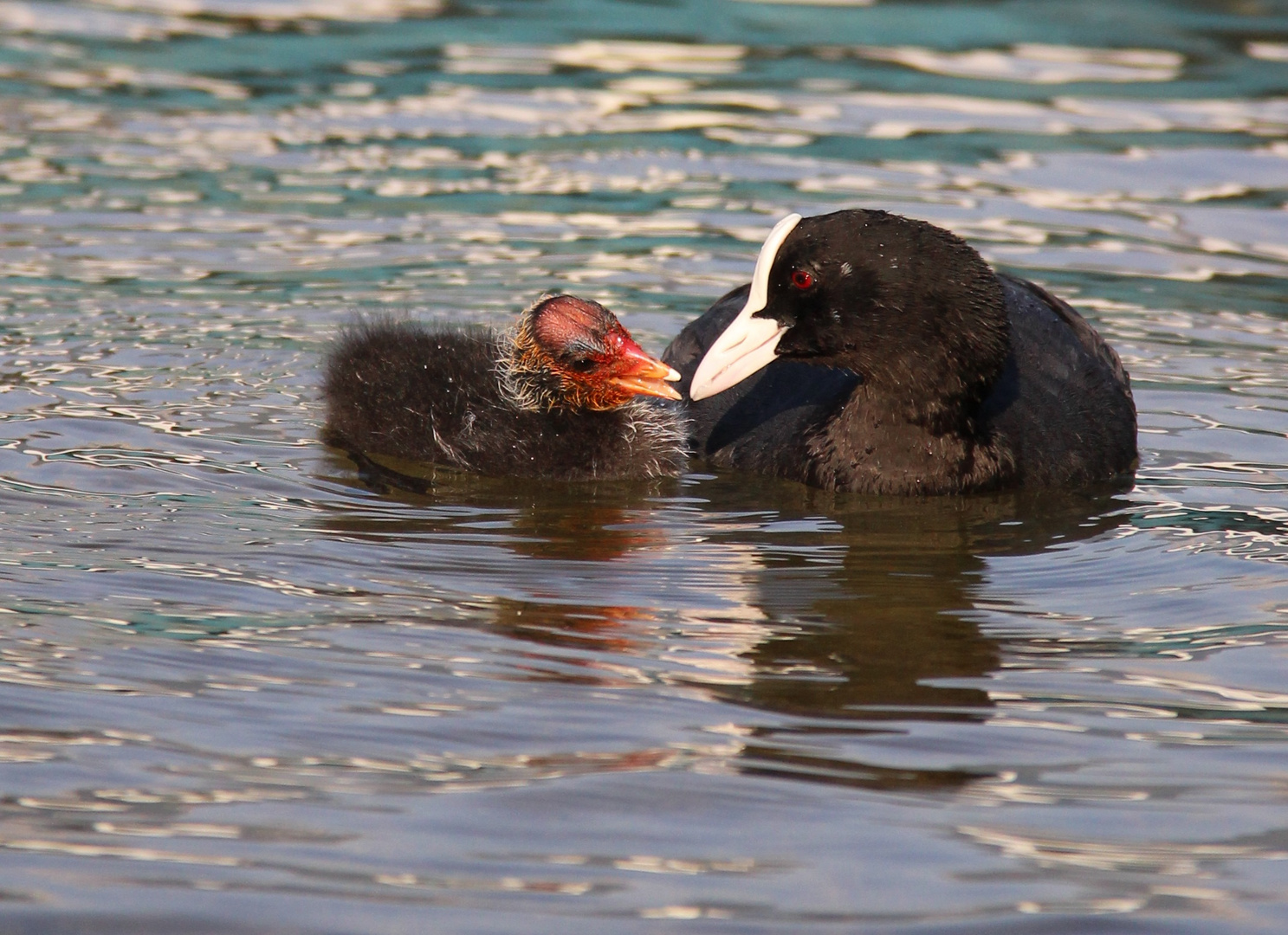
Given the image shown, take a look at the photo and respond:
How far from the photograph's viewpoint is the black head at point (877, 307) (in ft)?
18.0

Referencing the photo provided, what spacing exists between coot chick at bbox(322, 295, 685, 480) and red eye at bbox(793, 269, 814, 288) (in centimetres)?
47

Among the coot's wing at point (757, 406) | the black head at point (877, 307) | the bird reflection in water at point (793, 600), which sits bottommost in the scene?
the bird reflection in water at point (793, 600)

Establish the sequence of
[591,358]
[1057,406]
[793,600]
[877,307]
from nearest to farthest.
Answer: [793,600], [877,307], [591,358], [1057,406]

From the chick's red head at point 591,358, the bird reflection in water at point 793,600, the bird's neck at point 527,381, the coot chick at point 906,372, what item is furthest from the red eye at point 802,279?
the bird's neck at point 527,381

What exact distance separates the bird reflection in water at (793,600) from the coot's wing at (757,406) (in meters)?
0.11

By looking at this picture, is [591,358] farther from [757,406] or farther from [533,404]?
[757,406]

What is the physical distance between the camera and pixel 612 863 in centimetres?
316

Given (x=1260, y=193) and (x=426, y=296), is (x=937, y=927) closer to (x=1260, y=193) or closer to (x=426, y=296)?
(x=426, y=296)

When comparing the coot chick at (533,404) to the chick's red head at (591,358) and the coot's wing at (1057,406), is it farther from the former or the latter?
the coot's wing at (1057,406)

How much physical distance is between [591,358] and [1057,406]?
4.80 ft

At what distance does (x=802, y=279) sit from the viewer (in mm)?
5516

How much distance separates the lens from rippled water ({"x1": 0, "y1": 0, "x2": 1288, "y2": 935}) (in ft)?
10.3

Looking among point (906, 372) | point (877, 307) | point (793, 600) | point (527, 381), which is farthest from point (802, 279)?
point (793, 600)

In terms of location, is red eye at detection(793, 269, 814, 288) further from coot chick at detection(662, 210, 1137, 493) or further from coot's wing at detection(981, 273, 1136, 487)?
coot's wing at detection(981, 273, 1136, 487)
